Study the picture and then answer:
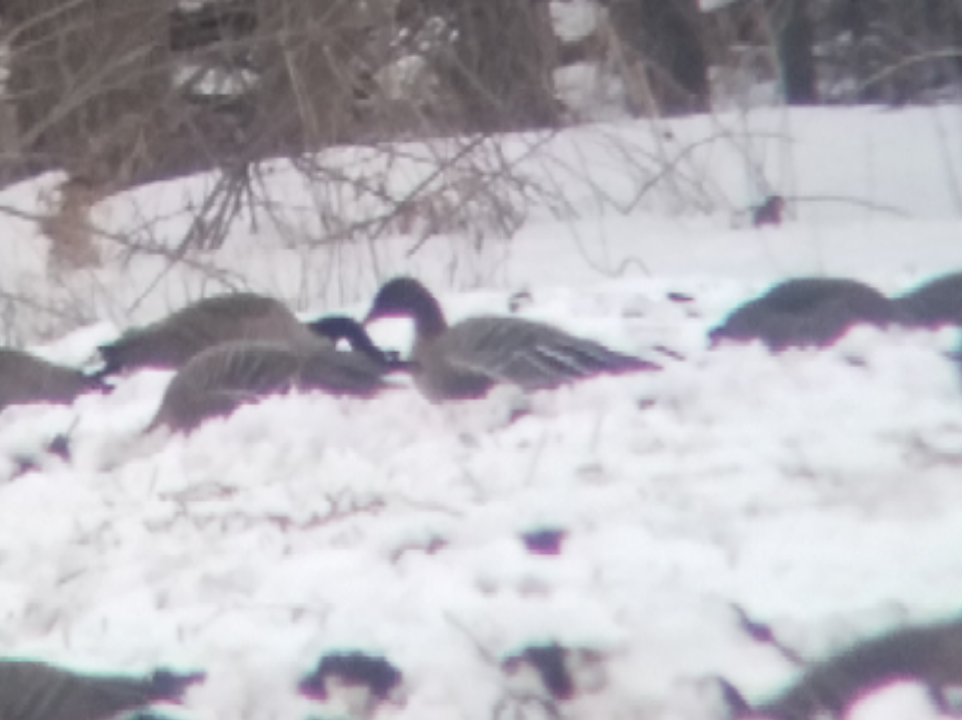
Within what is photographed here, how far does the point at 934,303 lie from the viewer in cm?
335

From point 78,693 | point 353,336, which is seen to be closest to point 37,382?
point 353,336

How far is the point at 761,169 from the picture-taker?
6691 mm

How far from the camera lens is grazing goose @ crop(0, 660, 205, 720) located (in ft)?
5.72

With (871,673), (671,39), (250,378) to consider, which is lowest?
(871,673)

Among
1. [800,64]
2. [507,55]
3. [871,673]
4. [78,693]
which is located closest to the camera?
[871,673]

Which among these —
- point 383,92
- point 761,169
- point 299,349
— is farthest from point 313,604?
point 383,92

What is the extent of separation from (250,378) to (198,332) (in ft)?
2.70

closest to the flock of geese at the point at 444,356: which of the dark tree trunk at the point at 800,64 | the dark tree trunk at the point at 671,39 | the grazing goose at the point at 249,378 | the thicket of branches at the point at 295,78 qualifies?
the grazing goose at the point at 249,378

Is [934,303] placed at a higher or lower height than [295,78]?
lower

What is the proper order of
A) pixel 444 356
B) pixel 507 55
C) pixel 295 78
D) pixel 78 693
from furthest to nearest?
pixel 507 55 → pixel 295 78 → pixel 444 356 → pixel 78 693

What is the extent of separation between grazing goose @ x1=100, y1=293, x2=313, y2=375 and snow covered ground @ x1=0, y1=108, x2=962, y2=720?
138 mm

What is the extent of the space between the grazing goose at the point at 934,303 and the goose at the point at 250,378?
93 centimetres

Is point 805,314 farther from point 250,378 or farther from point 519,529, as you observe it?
point 519,529

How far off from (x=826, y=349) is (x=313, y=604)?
4.50ft
